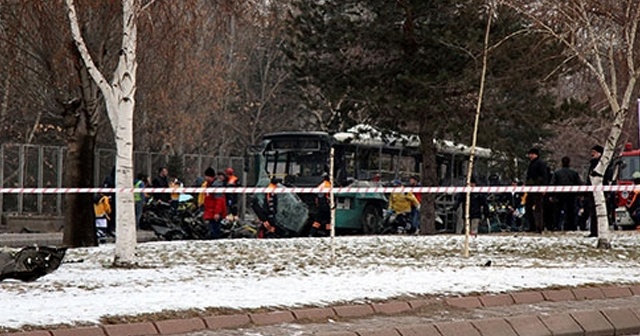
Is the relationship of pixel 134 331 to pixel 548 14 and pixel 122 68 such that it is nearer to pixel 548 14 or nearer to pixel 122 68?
pixel 122 68

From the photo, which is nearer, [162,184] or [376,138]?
[162,184]

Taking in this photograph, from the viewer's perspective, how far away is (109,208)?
3180 cm

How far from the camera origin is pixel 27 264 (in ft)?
47.5

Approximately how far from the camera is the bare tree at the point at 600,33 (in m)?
22.5

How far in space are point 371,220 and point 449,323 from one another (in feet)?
84.4

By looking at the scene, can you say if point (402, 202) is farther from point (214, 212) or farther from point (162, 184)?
point (214, 212)

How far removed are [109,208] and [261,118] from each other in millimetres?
37207

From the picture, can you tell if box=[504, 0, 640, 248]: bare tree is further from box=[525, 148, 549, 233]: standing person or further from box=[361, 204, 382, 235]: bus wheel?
box=[361, 204, 382, 235]: bus wheel

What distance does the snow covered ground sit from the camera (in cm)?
1202

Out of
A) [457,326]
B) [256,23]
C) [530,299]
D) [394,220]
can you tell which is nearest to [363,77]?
[394,220]

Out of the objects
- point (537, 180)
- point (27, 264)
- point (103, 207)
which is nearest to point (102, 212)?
point (103, 207)

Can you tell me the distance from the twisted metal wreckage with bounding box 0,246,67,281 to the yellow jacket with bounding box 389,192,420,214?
23160mm

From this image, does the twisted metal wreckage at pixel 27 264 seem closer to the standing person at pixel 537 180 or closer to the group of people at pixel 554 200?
the group of people at pixel 554 200

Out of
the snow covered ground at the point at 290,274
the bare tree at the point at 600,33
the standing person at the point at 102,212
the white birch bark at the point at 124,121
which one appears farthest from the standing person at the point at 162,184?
the white birch bark at the point at 124,121
